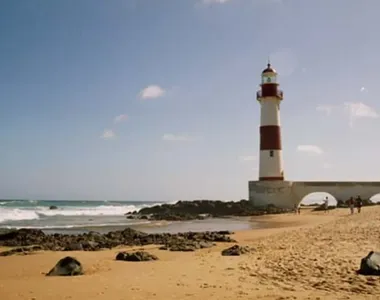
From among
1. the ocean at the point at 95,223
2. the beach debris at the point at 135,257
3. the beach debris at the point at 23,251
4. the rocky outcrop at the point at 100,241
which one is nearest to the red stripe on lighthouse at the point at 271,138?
the ocean at the point at 95,223

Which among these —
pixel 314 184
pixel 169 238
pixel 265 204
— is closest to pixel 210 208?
pixel 265 204

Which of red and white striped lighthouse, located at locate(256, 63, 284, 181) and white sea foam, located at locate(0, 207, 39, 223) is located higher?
red and white striped lighthouse, located at locate(256, 63, 284, 181)

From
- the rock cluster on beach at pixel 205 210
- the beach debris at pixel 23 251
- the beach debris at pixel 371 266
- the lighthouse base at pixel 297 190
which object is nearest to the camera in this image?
the beach debris at pixel 371 266

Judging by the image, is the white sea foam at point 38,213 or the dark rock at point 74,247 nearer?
the dark rock at point 74,247

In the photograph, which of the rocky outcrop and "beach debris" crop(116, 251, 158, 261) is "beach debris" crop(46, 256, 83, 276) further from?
the rocky outcrop

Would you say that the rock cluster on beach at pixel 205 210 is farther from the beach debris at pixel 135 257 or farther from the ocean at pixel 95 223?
the beach debris at pixel 135 257

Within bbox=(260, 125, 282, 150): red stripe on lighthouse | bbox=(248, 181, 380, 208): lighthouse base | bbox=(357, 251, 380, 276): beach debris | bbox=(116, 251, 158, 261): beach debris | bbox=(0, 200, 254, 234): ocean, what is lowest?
bbox=(0, 200, 254, 234): ocean

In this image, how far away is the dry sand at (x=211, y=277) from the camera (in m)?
7.33

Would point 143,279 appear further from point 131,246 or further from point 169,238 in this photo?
point 169,238

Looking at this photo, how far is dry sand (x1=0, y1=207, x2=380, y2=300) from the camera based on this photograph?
7328 millimetres

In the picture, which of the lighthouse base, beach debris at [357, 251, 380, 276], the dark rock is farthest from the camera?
the lighthouse base

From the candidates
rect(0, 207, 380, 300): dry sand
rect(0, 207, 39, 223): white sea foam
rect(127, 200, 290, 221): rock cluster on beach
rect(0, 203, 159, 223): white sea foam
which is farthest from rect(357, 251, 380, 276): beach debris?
rect(0, 207, 39, 223): white sea foam

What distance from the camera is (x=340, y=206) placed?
1421 inches

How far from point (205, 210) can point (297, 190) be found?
8.80 meters
